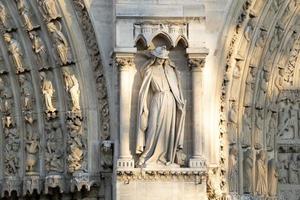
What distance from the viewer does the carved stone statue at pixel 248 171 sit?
11.5 meters

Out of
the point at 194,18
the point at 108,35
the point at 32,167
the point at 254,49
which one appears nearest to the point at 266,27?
the point at 254,49

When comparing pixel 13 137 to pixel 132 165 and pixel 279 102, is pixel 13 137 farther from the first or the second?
pixel 279 102

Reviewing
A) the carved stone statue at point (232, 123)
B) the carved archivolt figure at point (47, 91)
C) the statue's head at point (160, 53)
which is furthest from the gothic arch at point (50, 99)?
the carved stone statue at point (232, 123)

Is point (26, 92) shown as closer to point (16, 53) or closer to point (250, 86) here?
point (16, 53)

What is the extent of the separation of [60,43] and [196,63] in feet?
5.10

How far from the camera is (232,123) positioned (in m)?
11.4

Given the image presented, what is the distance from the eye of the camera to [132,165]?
10.7 metres

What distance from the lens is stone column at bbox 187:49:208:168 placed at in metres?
10.7

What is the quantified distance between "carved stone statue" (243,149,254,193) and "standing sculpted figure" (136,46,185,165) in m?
1.10

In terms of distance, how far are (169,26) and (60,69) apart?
53.5 inches

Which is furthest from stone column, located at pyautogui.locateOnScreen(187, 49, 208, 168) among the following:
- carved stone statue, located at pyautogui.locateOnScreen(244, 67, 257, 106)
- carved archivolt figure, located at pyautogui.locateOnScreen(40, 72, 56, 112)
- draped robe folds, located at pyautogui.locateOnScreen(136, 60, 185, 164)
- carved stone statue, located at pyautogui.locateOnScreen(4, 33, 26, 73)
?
carved stone statue, located at pyautogui.locateOnScreen(4, 33, 26, 73)

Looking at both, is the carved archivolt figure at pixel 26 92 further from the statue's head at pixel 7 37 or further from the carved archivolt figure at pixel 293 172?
the carved archivolt figure at pixel 293 172

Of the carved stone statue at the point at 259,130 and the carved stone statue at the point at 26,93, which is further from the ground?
the carved stone statue at the point at 26,93

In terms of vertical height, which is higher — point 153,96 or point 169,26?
point 169,26
